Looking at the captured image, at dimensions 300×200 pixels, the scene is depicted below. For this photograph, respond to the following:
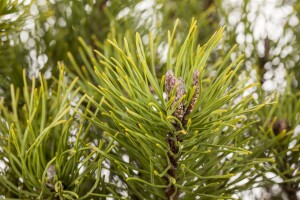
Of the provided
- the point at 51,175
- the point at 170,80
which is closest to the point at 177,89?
the point at 170,80

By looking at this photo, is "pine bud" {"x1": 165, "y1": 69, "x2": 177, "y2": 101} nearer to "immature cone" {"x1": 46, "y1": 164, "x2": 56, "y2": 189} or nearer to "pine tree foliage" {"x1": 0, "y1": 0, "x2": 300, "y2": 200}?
"pine tree foliage" {"x1": 0, "y1": 0, "x2": 300, "y2": 200}

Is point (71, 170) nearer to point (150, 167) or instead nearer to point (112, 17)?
point (150, 167)

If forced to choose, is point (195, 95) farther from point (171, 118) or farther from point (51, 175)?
point (51, 175)

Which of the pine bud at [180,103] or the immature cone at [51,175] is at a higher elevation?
the pine bud at [180,103]

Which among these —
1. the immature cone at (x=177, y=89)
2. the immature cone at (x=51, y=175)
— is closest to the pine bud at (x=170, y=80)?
the immature cone at (x=177, y=89)

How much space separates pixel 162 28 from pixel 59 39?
0.45ft

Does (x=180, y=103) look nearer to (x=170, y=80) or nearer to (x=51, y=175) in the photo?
(x=170, y=80)

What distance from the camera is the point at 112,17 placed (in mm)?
661

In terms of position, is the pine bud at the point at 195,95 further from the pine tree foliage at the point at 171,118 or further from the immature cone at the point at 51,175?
the immature cone at the point at 51,175

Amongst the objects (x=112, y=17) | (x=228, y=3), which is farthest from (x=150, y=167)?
(x=228, y=3)

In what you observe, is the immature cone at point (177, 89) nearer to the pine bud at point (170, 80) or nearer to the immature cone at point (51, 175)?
the pine bud at point (170, 80)

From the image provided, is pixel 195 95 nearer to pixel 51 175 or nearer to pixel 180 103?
pixel 180 103

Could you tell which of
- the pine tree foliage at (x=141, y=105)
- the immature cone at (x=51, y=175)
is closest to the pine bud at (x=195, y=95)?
the pine tree foliage at (x=141, y=105)

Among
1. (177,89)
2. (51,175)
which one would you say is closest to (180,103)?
(177,89)
